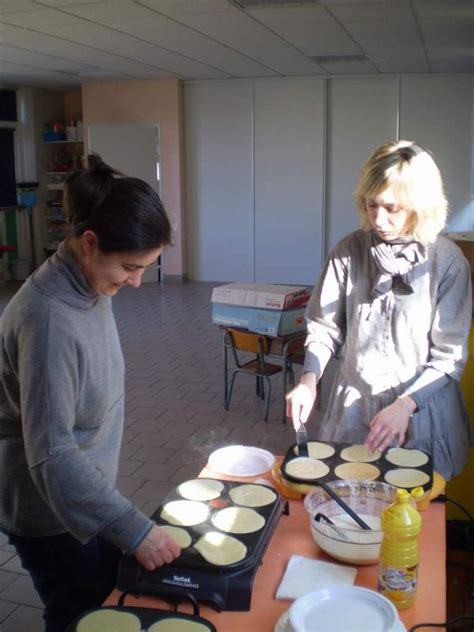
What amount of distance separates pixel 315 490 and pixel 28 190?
941 centimetres

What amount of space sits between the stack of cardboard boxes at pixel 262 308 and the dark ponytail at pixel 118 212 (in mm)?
2700

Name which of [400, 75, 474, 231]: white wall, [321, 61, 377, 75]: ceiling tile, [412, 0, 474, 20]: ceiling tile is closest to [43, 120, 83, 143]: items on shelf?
[321, 61, 377, 75]: ceiling tile

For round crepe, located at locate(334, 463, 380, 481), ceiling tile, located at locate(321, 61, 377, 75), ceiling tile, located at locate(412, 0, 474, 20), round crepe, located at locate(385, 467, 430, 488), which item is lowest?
round crepe, located at locate(334, 463, 380, 481)

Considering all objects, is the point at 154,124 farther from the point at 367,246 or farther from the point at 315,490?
the point at 315,490

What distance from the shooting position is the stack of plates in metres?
1.09

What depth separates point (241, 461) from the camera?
1.78 metres

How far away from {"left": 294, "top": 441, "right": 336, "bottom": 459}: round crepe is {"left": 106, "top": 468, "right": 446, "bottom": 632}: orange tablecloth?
169mm

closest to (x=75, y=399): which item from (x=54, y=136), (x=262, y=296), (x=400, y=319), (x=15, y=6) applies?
(x=400, y=319)

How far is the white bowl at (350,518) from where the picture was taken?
1309mm

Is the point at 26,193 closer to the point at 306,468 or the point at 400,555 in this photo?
the point at 306,468

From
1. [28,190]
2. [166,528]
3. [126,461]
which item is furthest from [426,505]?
[28,190]

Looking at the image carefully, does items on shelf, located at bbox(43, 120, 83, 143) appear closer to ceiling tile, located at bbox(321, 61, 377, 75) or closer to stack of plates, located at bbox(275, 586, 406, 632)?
ceiling tile, located at bbox(321, 61, 377, 75)

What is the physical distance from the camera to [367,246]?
1940mm

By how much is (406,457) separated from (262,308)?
249 cm
